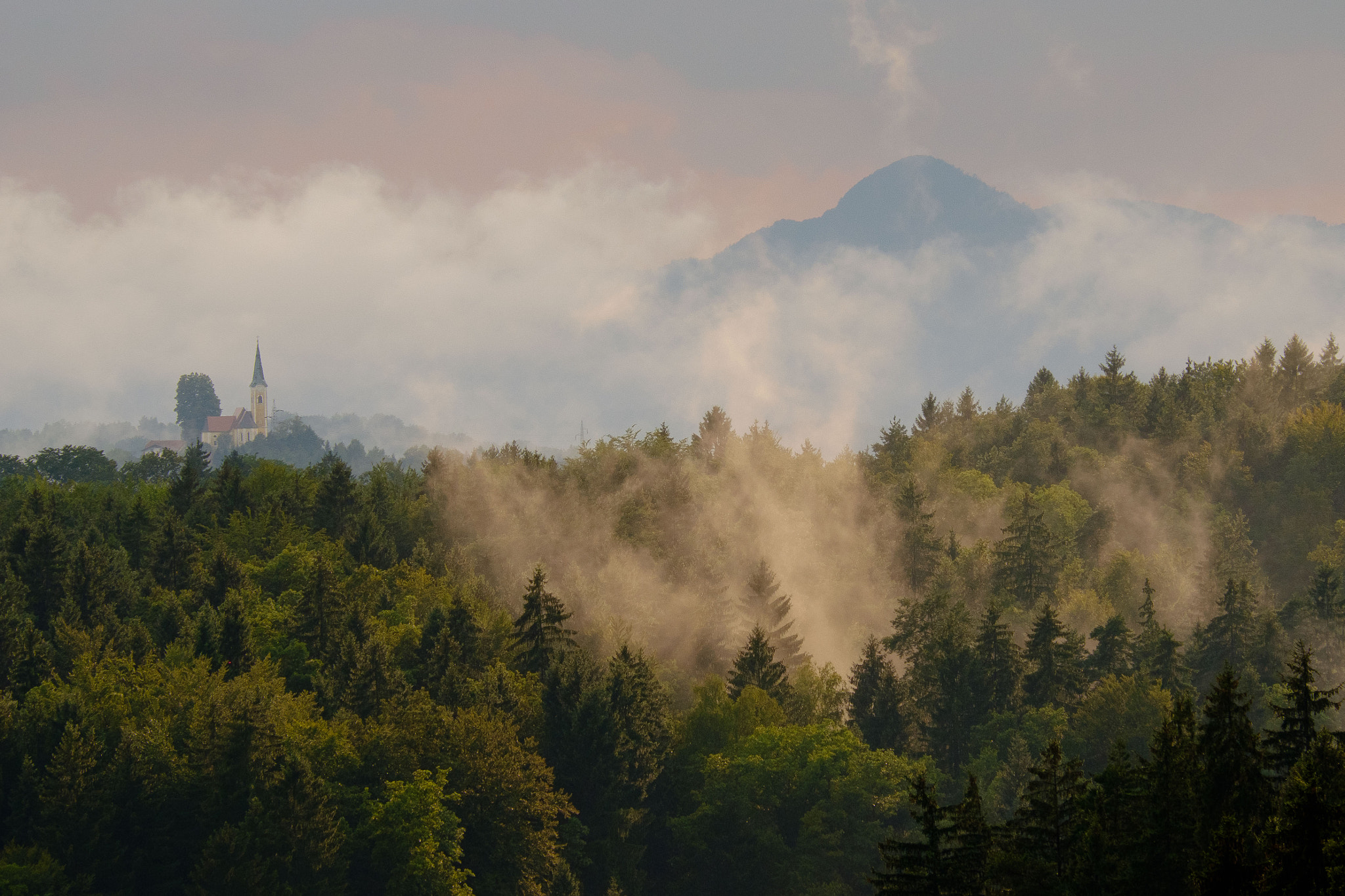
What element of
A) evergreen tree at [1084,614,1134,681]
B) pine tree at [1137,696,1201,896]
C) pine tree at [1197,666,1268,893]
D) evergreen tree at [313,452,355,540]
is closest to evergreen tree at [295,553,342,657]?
evergreen tree at [313,452,355,540]

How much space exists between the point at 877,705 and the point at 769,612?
64.6ft

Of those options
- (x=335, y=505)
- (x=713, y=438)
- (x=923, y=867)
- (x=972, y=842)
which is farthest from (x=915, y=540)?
(x=923, y=867)

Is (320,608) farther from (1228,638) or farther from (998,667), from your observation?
(1228,638)

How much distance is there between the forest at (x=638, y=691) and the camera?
3456 cm

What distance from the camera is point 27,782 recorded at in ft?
213

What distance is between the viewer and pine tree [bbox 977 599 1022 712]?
278 feet

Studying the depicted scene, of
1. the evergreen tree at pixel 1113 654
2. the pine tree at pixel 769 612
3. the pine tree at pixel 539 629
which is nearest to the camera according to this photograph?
the pine tree at pixel 539 629

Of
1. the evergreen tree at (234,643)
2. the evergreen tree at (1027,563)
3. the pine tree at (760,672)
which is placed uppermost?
the evergreen tree at (1027,563)

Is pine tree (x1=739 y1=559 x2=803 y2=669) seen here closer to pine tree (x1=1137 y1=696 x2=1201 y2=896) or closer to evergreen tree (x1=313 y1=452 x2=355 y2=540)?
evergreen tree (x1=313 y1=452 x2=355 y2=540)

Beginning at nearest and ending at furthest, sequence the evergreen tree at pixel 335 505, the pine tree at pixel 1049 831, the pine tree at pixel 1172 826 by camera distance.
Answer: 1. the pine tree at pixel 1172 826
2. the pine tree at pixel 1049 831
3. the evergreen tree at pixel 335 505

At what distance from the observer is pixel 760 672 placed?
8531cm

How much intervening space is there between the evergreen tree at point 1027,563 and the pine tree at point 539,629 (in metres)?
50.2

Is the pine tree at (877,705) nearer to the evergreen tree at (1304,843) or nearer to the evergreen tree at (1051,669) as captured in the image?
the evergreen tree at (1051,669)

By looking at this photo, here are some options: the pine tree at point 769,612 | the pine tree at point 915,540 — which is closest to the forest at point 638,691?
the pine tree at point 769,612
